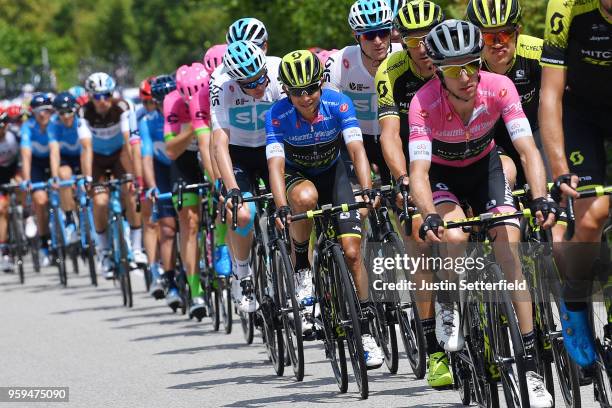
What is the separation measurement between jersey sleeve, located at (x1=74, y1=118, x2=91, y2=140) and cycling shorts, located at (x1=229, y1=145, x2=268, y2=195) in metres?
6.50

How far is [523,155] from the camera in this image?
7.79 metres

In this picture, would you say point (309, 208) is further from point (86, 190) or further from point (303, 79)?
point (86, 190)

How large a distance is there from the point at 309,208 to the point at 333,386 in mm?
1128

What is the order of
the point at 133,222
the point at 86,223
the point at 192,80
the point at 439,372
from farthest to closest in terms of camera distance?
the point at 86,223
the point at 133,222
the point at 192,80
the point at 439,372

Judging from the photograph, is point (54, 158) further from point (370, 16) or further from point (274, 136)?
point (274, 136)

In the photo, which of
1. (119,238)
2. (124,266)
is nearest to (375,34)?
(124,266)

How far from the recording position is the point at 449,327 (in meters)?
8.23

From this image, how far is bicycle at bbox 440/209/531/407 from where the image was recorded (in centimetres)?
737

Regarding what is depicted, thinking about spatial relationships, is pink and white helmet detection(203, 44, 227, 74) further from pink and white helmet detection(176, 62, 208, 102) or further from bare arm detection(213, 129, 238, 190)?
bare arm detection(213, 129, 238, 190)

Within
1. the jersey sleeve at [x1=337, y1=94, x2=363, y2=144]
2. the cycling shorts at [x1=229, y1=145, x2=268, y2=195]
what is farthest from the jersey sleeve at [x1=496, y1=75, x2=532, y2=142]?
the cycling shorts at [x1=229, y1=145, x2=268, y2=195]

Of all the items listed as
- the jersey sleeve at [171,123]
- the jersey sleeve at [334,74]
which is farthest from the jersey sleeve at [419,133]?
the jersey sleeve at [171,123]

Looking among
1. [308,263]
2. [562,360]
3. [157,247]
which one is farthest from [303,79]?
[157,247]

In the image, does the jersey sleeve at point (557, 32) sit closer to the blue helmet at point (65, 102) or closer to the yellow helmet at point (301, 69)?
the yellow helmet at point (301, 69)

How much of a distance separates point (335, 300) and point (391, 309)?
75 cm
